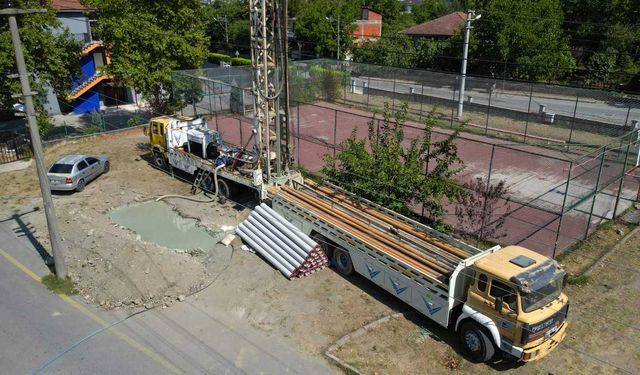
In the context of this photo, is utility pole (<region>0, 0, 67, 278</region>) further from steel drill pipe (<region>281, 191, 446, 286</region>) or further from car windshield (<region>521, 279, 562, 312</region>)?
car windshield (<region>521, 279, 562, 312</region>)

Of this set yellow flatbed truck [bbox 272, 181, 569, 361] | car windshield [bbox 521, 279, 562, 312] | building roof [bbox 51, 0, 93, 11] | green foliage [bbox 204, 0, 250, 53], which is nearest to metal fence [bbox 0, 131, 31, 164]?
building roof [bbox 51, 0, 93, 11]

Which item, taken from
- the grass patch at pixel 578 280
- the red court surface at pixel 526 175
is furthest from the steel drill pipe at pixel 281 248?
the grass patch at pixel 578 280

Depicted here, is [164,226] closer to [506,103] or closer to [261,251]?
[261,251]

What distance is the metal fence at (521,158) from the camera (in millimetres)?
17391

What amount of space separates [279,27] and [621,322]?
13.7 m

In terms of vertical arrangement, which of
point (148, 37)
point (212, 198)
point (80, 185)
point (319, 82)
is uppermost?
point (148, 37)

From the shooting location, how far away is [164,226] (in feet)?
61.5

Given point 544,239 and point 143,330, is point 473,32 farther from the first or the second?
point 143,330

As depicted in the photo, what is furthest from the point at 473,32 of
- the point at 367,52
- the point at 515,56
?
the point at 367,52

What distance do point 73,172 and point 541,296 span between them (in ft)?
62.0

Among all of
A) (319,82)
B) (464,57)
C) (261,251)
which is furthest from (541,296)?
(319,82)

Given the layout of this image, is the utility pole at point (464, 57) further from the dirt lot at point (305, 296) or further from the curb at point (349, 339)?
the curb at point (349, 339)

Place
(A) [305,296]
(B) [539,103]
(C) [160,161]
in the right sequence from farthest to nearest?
(B) [539,103], (C) [160,161], (A) [305,296]

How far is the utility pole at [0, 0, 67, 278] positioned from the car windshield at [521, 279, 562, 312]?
41.7 feet
